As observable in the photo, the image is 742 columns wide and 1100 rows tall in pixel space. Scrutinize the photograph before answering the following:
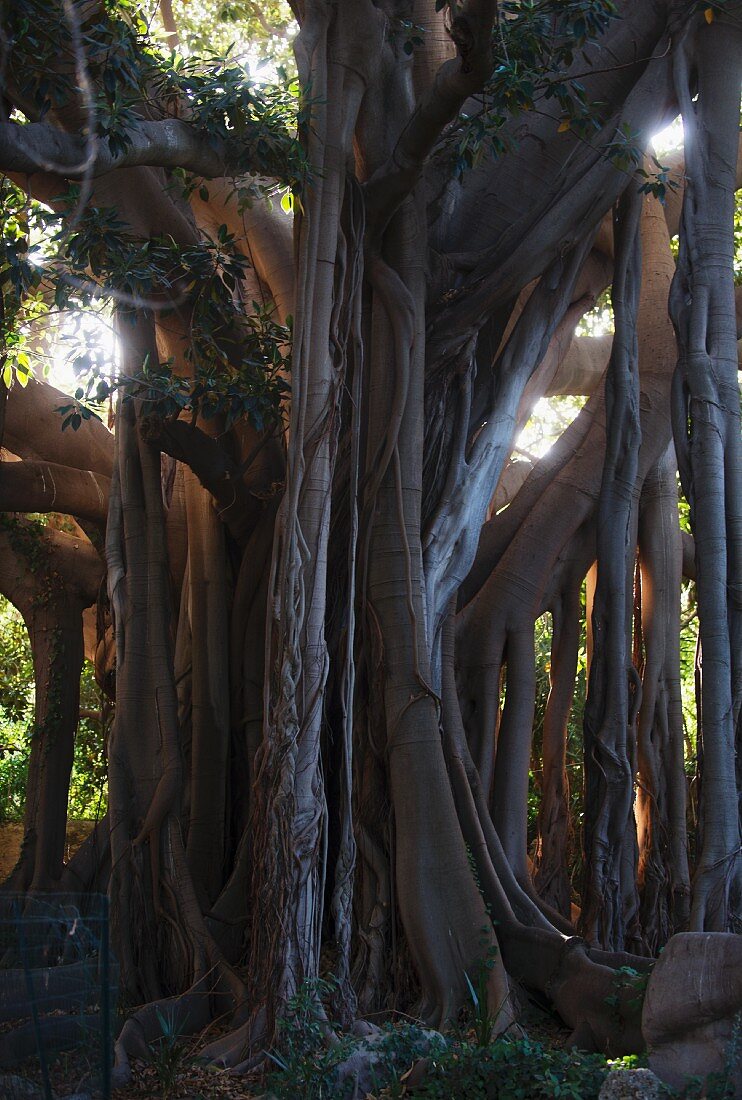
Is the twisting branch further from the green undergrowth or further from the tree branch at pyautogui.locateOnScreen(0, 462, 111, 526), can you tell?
the green undergrowth

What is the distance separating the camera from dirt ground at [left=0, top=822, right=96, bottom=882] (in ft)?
32.4

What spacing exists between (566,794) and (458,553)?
7.58 feet

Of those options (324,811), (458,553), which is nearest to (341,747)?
(324,811)

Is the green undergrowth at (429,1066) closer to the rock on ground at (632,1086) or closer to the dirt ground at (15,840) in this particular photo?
the rock on ground at (632,1086)

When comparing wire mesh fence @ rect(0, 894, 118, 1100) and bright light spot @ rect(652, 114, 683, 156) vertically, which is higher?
bright light spot @ rect(652, 114, 683, 156)

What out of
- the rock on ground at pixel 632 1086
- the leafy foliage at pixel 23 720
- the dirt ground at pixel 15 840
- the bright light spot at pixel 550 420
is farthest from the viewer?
the bright light spot at pixel 550 420

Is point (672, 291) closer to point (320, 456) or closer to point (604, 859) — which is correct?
point (320, 456)

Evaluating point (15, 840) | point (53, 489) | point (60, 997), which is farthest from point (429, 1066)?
point (15, 840)

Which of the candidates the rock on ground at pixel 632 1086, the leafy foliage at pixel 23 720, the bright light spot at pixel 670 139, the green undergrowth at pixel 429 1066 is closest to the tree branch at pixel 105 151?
the green undergrowth at pixel 429 1066

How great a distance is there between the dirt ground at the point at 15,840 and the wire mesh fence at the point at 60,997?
6143 millimetres

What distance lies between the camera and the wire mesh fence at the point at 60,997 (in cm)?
328

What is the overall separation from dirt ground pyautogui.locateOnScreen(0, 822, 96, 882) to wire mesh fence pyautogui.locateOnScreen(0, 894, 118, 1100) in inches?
242

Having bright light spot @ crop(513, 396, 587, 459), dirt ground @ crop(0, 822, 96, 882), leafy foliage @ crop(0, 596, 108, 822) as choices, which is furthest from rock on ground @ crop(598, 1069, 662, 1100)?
bright light spot @ crop(513, 396, 587, 459)

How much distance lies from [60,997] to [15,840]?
788 cm
